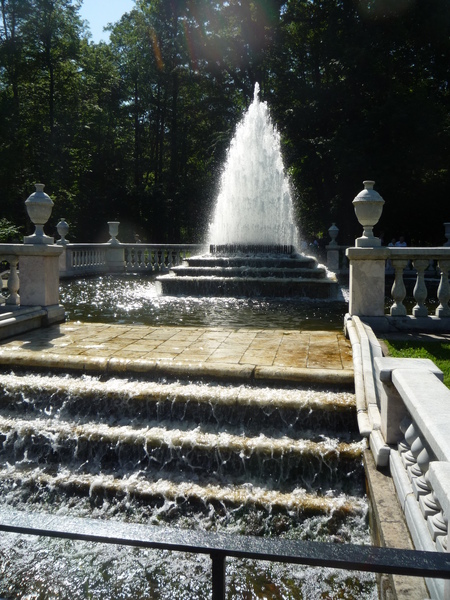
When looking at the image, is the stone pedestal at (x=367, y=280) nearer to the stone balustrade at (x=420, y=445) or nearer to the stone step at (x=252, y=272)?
the stone balustrade at (x=420, y=445)

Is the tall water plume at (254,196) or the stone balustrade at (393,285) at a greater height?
the tall water plume at (254,196)

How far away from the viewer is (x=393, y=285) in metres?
7.14

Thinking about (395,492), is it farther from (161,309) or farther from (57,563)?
(161,309)

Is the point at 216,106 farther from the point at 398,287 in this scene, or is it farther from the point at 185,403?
the point at 185,403

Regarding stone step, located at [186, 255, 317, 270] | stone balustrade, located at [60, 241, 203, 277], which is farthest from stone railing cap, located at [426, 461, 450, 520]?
stone balustrade, located at [60, 241, 203, 277]

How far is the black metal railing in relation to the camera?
116 cm

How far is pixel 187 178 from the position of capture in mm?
35875

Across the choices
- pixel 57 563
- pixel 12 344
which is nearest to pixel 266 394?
pixel 57 563

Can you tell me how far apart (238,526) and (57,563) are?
1.20 metres

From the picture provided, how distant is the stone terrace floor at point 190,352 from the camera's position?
5.15m

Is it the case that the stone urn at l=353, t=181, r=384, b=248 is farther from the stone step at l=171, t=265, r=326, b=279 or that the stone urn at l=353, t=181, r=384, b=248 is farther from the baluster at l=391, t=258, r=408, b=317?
the stone step at l=171, t=265, r=326, b=279

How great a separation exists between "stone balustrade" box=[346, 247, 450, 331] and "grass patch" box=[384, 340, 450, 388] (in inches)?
Answer: 28.8

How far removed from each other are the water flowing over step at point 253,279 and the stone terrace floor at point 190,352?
14.7ft

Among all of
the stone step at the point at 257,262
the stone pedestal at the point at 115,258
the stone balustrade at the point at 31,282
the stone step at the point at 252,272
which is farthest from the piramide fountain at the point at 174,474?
the stone pedestal at the point at 115,258
